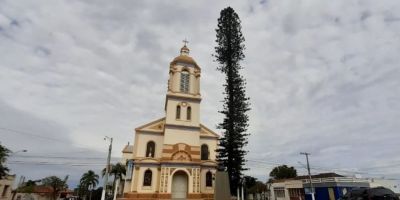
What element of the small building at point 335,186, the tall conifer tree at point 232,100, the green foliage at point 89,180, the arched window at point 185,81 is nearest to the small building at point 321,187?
the small building at point 335,186

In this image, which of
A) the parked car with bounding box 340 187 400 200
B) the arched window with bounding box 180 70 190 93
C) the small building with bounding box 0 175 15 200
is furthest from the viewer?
the small building with bounding box 0 175 15 200

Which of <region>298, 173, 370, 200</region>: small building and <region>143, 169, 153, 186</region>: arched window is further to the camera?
<region>298, 173, 370, 200</region>: small building

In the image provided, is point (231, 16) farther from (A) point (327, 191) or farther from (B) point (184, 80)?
(A) point (327, 191)

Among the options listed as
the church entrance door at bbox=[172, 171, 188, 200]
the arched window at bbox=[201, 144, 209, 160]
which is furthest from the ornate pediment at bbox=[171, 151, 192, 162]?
the arched window at bbox=[201, 144, 209, 160]

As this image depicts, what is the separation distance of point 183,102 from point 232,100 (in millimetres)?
5734

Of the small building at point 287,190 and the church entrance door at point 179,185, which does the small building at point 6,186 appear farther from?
the small building at point 287,190

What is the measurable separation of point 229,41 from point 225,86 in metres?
5.89

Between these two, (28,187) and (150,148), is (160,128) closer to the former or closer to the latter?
(150,148)

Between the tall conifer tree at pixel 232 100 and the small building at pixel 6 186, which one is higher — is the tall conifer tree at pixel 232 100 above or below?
above

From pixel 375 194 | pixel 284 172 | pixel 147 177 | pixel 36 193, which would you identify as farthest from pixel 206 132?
pixel 36 193

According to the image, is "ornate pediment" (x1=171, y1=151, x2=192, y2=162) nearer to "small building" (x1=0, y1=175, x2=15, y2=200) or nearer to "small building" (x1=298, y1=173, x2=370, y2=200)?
"small building" (x1=298, y1=173, x2=370, y2=200)

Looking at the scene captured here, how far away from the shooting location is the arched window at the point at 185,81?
3165cm

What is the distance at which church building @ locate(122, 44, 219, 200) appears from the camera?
1060 inches

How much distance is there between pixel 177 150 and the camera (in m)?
27.8
